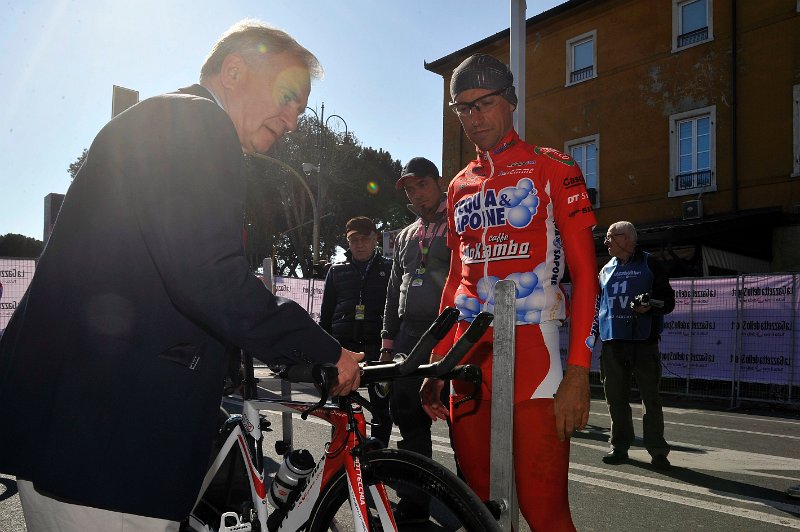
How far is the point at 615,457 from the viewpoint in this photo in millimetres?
6008

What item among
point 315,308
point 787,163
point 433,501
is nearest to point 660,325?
point 433,501

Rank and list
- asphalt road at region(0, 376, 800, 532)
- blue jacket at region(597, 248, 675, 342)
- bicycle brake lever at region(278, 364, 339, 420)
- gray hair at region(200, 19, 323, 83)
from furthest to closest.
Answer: blue jacket at region(597, 248, 675, 342) < asphalt road at region(0, 376, 800, 532) < gray hair at region(200, 19, 323, 83) < bicycle brake lever at region(278, 364, 339, 420)

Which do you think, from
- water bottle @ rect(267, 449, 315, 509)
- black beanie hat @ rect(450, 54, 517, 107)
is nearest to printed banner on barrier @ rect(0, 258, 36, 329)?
water bottle @ rect(267, 449, 315, 509)

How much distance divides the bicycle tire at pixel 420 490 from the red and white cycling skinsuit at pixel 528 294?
0.52m

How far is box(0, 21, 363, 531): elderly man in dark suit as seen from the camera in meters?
1.36

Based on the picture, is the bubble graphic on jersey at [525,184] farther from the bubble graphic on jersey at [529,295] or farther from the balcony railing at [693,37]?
the balcony railing at [693,37]

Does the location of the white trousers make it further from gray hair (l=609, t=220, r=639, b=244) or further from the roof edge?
the roof edge

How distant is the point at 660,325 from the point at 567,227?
4.51 meters

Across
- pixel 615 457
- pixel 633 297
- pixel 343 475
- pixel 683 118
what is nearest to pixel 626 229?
pixel 633 297

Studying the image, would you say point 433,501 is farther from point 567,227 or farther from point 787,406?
point 787,406

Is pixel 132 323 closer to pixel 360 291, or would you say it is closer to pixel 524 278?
pixel 524 278

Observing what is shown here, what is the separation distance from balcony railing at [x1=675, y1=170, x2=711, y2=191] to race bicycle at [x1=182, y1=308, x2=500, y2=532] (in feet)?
57.3

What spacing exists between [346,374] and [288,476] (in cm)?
88

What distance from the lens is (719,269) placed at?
16.2 m
